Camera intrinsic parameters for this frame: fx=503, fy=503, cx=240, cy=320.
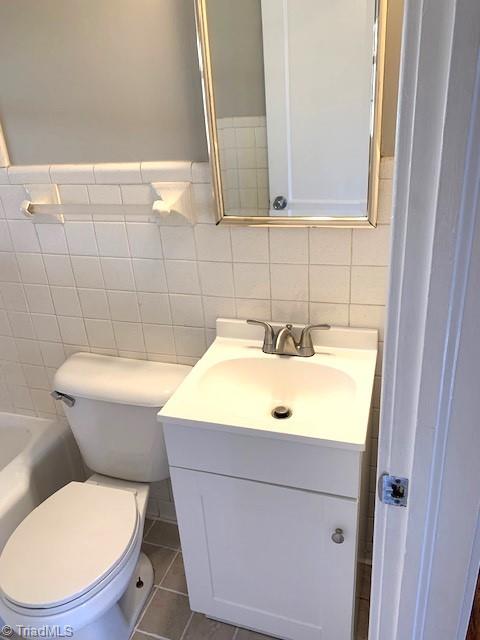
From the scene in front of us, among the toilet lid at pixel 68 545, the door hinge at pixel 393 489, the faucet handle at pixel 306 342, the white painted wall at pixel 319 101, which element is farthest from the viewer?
the faucet handle at pixel 306 342

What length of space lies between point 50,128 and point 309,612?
5.08 ft

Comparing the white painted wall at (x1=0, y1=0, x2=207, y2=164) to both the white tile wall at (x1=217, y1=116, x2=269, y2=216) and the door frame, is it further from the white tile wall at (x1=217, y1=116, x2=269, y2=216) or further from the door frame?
the door frame

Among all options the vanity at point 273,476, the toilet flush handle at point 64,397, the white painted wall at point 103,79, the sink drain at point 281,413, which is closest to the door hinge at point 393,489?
the vanity at point 273,476

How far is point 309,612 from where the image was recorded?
1.39 meters

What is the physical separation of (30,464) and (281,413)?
921mm

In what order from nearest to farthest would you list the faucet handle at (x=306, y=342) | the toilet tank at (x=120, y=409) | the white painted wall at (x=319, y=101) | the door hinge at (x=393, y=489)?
the door hinge at (x=393, y=489), the white painted wall at (x=319, y=101), the faucet handle at (x=306, y=342), the toilet tank at (x=120, y=409)

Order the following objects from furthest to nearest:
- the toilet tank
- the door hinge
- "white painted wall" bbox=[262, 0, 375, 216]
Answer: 1. the toilet tank
2. "white painted wall" bbox=[262, 0, 375, 216]
3. the door hinge

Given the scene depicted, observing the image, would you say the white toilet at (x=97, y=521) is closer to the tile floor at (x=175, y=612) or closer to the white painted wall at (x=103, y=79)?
the tile floor at (x=175, y=612)

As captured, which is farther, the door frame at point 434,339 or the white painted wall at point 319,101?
the white painted wall at point 319,101

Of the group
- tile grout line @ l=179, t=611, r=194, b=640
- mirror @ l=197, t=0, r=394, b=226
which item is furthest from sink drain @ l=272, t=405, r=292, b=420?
tile grout line @ l=179, t=611, r=194, b=640

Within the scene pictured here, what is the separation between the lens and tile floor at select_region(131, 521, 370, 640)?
155cm

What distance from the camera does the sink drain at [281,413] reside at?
136 cm

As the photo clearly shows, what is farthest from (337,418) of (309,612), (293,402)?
(309,612)

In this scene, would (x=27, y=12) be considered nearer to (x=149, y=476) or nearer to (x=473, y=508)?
(x=149, y=476)
